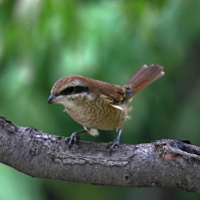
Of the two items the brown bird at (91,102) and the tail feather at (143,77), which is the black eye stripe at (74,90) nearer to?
the brown bird at (91,102)

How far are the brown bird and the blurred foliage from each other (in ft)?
0.58

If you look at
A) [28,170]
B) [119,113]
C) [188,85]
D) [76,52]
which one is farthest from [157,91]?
[28,170]

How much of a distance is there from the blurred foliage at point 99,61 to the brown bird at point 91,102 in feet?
0.58

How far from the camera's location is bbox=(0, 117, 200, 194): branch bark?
2.49m

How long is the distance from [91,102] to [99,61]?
73 cm

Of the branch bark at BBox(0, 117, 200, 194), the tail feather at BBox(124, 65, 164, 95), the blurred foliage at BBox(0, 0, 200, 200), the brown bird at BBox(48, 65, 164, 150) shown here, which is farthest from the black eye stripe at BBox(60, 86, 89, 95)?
the tail feather at BBox(124, 65, 164, 95)

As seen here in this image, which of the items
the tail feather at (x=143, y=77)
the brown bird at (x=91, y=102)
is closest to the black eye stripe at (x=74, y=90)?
the brown bird at (x=91, y=102)

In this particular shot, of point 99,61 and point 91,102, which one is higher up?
point 99,61

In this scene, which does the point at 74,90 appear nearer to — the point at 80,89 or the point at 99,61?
the point at 80,89

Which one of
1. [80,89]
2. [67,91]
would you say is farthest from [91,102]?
[67,91]

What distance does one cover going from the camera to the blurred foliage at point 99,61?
2.83 metres

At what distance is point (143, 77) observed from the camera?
4457mm

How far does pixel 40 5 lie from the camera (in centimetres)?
253

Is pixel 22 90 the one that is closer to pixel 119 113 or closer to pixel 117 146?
pixel 119 113
